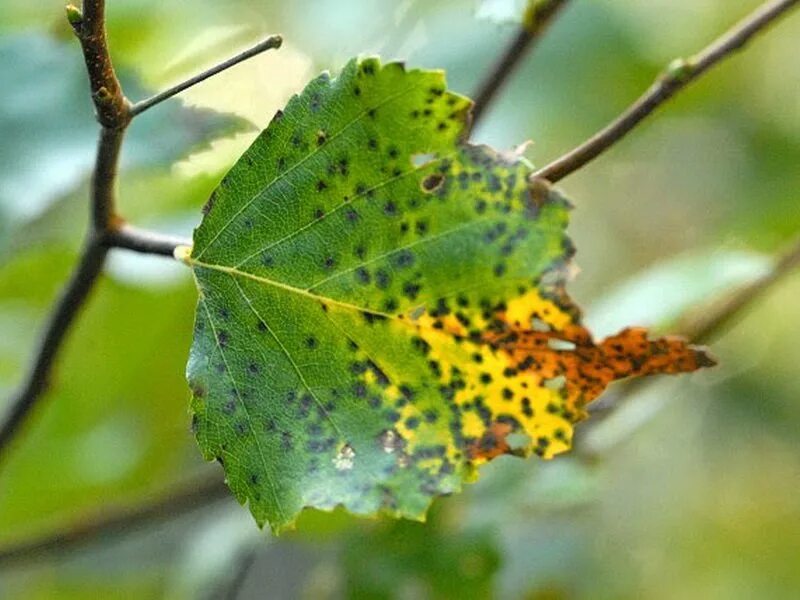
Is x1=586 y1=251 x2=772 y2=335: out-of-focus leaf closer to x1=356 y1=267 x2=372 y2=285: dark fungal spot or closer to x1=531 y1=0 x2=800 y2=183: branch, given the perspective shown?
x1=531 y1=0 x2=800 y2=183: branch

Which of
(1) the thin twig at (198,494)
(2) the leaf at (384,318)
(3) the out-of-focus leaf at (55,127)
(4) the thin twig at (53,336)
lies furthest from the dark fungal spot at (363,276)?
(1) the thin twig at (198,494)

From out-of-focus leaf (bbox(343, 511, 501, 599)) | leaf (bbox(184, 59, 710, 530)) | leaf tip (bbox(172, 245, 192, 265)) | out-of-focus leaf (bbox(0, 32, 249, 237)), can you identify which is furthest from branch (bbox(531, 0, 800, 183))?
out-of-focus leaf (bbox(343, 511, 501, 599))

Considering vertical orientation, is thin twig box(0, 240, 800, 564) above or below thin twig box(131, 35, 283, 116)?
below

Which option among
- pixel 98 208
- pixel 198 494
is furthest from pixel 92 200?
pixel 198 494

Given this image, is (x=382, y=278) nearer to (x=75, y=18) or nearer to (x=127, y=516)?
(x=75, y=18)

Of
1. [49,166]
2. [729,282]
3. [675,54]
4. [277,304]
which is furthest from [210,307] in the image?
[675,54]

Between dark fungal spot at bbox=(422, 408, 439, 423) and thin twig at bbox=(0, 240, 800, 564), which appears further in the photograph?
thin twig at bbox=(0, 240, 800, 564)

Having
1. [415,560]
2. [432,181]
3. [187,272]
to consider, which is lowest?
[415,560]

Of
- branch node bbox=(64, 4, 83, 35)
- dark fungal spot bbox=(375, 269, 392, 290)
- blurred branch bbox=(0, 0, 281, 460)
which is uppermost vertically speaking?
branch node bbox=(64, 4, 83, 35)
